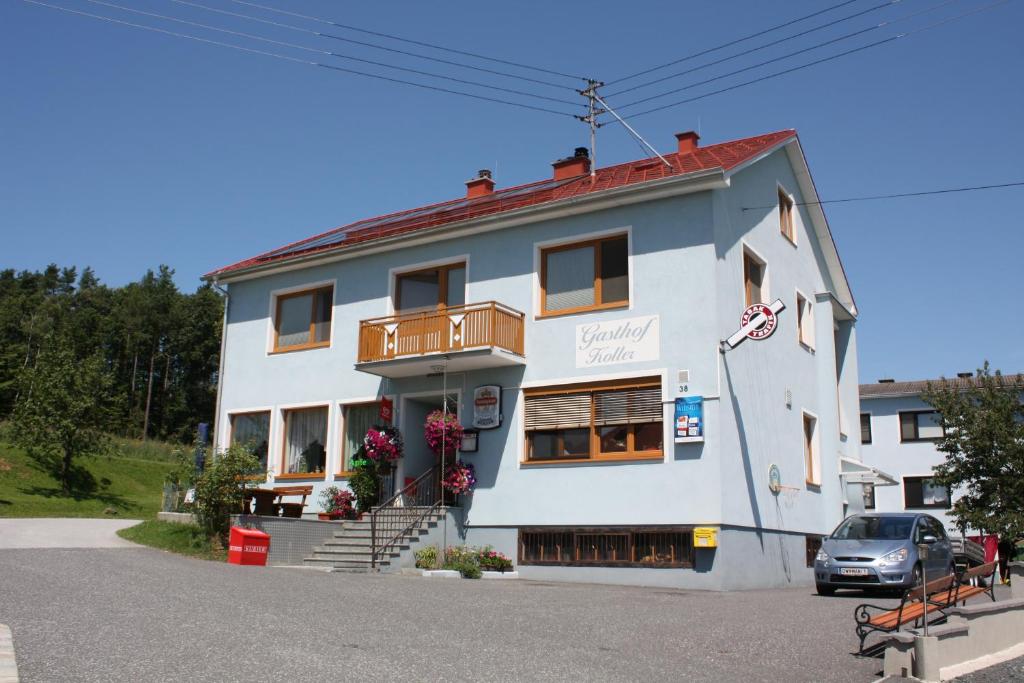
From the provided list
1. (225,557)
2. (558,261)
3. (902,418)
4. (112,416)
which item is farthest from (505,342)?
(902,418)

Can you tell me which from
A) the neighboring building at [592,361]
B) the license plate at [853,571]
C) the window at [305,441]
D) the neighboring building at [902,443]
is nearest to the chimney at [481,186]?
the neighboring building at [592,361]

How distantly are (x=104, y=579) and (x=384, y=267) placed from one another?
38.7ft

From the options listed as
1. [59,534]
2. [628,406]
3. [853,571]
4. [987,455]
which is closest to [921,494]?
[987,455]

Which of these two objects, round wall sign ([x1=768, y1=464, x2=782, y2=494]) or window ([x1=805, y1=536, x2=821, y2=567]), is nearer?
round wall sign ([x1=768, y1=464, x2=782, y2=494])

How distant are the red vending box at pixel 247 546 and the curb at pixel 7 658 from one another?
8.86m

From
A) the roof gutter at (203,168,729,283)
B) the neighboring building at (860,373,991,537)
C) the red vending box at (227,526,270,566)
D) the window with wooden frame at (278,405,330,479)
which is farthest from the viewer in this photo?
the neighboring building at (860,373,991,537)

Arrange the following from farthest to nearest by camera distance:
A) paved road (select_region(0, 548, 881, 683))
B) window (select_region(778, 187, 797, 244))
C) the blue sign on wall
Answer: window (select_region(778, 187, 797, 244)) → the blue sign on wall → paved road (select_region(0, 548, 881, 683))

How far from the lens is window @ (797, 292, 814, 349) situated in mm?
23875

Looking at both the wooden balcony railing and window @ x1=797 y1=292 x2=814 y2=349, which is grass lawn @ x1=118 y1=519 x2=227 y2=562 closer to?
the wooden balcony railing

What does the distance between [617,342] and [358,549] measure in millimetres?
6470

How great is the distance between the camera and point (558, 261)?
2025 cm

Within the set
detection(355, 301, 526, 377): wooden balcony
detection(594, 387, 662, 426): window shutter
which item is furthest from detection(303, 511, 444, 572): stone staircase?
detection(594, 387, 662, 426): window shutter

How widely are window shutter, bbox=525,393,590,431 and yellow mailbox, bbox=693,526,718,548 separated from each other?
3179 mm

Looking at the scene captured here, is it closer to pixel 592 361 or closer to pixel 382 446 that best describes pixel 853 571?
pixel 592 361
